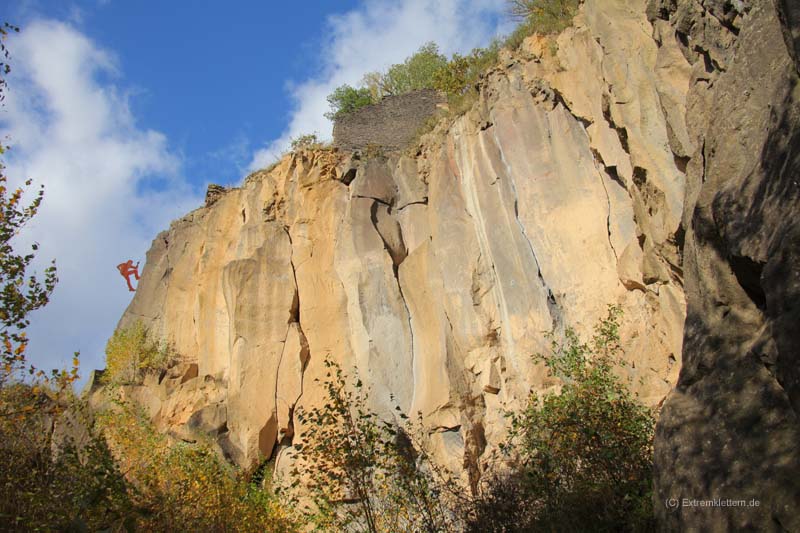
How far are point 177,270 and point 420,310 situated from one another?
391 inches

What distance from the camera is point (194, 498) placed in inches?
404

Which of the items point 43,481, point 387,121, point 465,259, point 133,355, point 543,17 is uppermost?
point 387,121

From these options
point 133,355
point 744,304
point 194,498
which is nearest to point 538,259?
point 744,304

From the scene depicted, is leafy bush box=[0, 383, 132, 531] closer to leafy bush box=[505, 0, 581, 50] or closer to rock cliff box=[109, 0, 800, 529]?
rock cliff box=[109, 0, 800, 529]

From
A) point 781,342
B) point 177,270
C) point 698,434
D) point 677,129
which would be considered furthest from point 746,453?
point 177,270

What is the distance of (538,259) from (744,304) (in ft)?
22.8

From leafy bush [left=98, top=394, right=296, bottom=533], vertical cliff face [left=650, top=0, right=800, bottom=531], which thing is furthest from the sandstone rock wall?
vertical cliff face [left=650, top=0, right=800, bottom=531]

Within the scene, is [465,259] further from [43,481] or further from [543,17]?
[43,481]

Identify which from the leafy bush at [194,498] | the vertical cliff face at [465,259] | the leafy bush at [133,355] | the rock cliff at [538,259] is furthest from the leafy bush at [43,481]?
the leafy bush at [133,355]

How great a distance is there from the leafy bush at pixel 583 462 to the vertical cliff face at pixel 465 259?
1.35 meters

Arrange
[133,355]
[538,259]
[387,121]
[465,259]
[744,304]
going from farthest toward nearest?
1. [387,121]
2. [133,355]
3. [465,259]
4. [538,259]
5. [744,304]

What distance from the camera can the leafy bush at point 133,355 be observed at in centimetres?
1802

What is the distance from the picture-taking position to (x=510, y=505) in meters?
7.86

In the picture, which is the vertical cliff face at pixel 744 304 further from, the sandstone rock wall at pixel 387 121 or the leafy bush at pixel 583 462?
the sandstone rock wall at pixel 387 121
